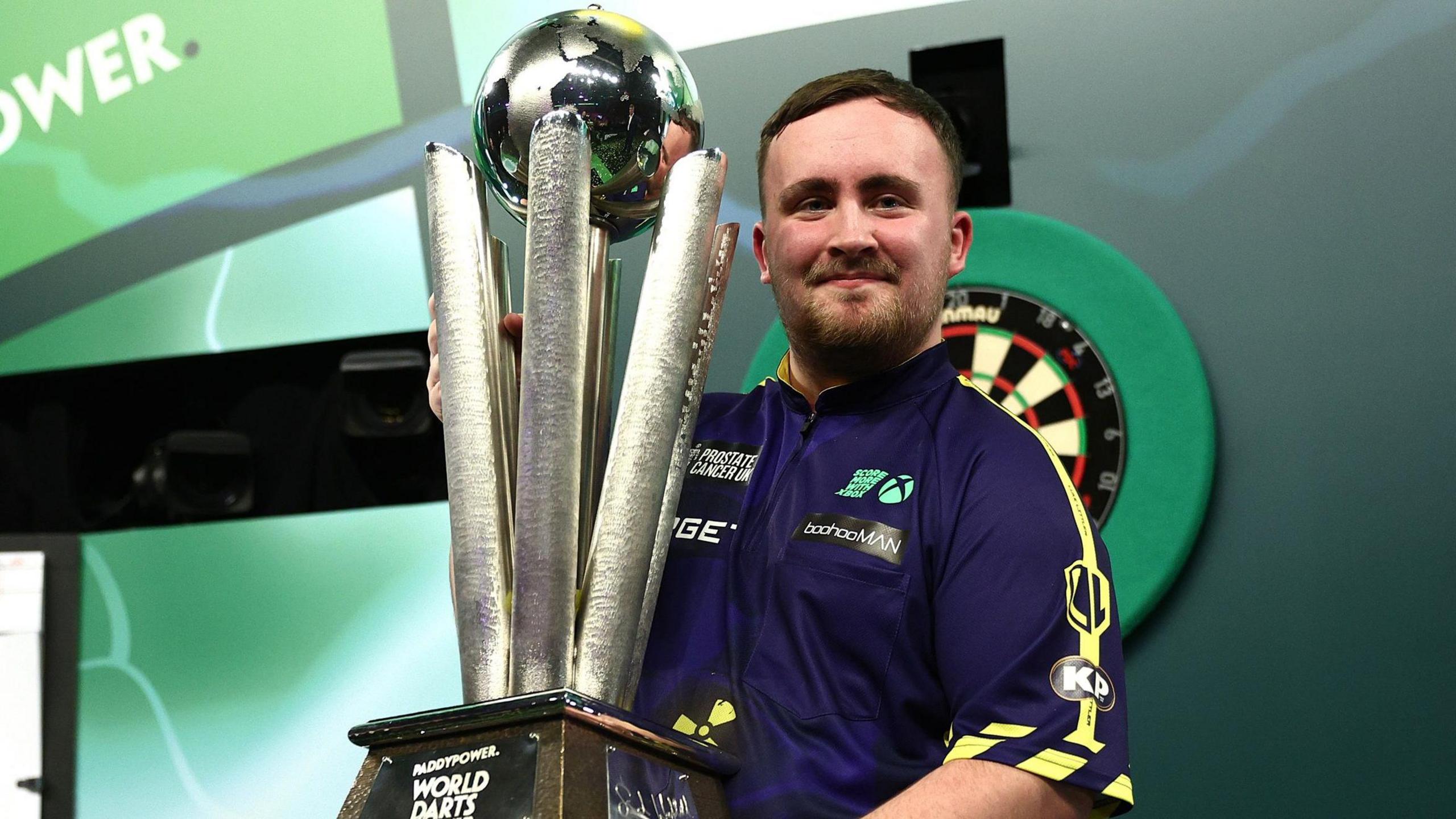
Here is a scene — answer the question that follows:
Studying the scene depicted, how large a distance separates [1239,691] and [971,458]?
991mm

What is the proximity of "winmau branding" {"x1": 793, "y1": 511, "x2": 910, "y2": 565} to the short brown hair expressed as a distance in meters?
0.35

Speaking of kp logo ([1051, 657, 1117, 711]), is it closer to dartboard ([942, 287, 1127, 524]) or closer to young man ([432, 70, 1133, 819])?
young man ([432, 70, 1133, 819])

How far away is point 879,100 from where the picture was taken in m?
1.41

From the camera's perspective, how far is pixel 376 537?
2520mm

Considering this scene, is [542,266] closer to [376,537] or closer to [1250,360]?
[1250,360]

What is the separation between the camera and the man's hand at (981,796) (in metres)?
1.02

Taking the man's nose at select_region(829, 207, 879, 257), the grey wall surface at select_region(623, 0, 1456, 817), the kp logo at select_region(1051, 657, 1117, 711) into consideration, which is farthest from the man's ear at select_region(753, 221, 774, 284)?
the grey wall surface at select_region(623, 0, 1456, 817)

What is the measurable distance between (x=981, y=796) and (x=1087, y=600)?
8.1 inches

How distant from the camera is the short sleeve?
1.09 m

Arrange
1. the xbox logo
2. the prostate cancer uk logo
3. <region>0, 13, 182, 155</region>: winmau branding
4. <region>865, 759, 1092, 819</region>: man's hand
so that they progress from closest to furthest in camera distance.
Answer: <region>865, 759, 1092, 819</region>: man's hand → the xbox logo → the prostate cancer uk logo → <region>0, 13, 182, 155</region>: winmau branding

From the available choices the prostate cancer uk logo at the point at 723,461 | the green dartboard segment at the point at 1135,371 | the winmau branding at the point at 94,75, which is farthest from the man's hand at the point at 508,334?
the winmau branding at the point at 94,75

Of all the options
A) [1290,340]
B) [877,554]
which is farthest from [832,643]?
[1290,340]

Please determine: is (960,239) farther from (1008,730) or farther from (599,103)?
(1008,730)

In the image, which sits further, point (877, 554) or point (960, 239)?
point (960, 239)
